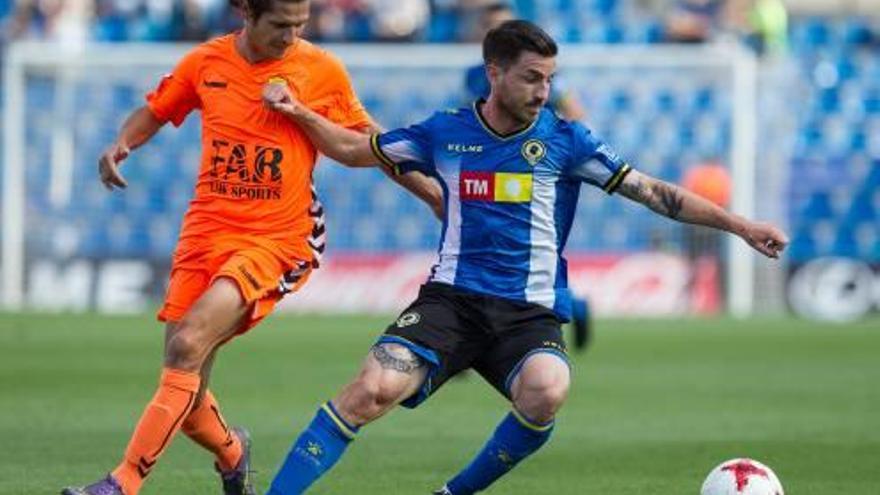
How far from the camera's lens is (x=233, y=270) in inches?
308

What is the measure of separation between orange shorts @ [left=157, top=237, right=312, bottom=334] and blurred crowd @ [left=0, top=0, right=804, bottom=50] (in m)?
16.8

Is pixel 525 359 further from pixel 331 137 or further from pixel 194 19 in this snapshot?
pixel 194 19

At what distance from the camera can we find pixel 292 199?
319 inches

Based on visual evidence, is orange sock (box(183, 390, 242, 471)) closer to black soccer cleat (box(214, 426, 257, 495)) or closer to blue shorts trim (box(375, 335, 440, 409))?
black soccer cleat (box(214, 426, 257, 495))

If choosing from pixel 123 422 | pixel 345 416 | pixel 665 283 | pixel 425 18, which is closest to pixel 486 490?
pixel 345 416

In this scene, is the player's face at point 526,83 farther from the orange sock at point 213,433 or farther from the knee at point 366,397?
the orange sock at point 213,433

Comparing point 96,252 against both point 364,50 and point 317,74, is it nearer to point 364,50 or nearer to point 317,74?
point 364,50

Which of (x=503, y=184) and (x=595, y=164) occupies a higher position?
(x=595, y=164)

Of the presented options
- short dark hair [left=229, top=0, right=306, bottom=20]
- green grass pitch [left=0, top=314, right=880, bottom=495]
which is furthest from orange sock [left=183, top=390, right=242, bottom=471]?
short dark hair [left=229, top=0, right=306, bottom=20]

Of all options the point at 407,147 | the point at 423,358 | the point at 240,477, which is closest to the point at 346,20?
the point at 240,477

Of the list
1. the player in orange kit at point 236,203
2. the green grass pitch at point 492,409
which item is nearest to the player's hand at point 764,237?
the player in orange kit at point 236,203

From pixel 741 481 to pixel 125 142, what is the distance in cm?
294

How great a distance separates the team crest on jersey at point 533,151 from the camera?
309 inches

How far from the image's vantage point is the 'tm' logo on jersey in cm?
786
